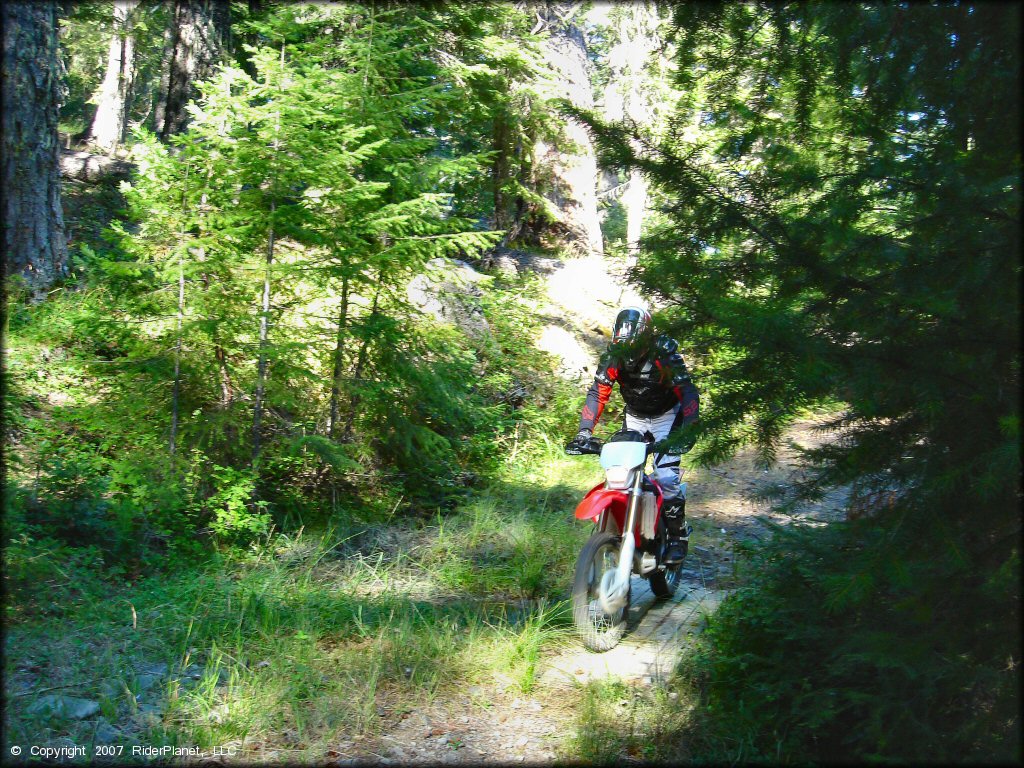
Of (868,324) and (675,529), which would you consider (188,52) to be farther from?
(868,324)

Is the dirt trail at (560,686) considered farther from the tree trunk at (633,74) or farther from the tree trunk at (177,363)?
the tree trunk at (633,74)

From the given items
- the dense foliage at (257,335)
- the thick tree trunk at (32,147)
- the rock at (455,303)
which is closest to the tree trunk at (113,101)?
the thick tree trunk at (32,147)

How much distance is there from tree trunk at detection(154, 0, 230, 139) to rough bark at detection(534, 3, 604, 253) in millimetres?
7399

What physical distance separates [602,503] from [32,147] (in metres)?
8.03

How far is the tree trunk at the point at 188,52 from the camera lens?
870 cm

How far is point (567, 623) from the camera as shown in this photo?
202 inches

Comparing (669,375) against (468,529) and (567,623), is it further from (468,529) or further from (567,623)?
(468,529)

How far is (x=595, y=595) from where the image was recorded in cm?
487

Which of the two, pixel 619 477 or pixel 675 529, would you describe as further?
pixel 675 529

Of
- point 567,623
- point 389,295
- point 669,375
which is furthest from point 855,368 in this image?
point 389,295

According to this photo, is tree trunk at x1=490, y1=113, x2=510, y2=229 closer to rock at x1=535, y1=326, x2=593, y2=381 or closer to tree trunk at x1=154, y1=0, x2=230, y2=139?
rock at x1=535, y1=326, x2=593, y2=381

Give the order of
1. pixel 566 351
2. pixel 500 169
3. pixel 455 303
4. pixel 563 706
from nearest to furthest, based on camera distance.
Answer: pixel 563 706 → pixel 455 303 → pixel 566 351 → pixel 500 169

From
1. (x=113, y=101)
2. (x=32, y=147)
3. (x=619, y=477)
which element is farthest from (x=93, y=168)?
(x=619, y=477)

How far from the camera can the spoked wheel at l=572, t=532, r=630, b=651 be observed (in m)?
4.70
